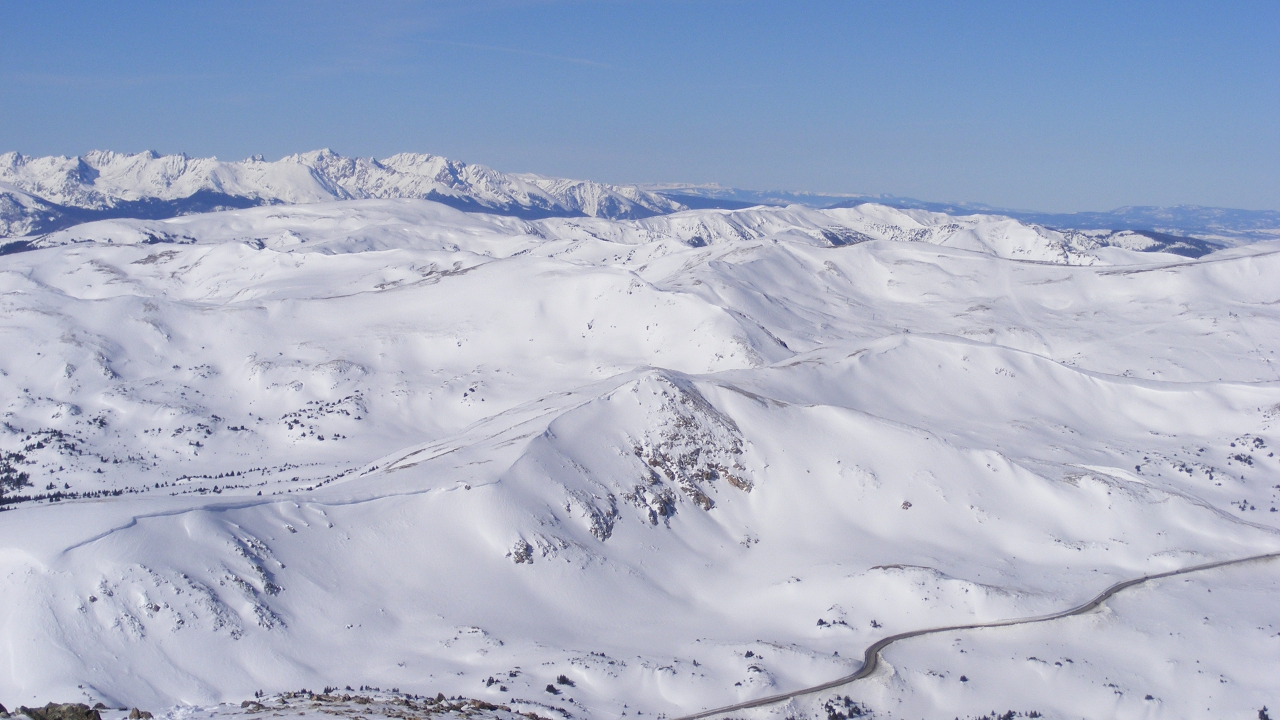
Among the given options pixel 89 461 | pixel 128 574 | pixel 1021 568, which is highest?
pixel 128 574

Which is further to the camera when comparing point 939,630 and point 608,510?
point 608,510

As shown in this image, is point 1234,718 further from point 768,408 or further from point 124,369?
point 124,369

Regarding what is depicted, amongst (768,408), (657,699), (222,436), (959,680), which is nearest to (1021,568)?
(959,680)

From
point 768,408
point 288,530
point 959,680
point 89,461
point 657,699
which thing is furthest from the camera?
point 89,461

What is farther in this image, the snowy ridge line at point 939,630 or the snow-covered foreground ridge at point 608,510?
the snow-covered foreground ridge at point 608,510
